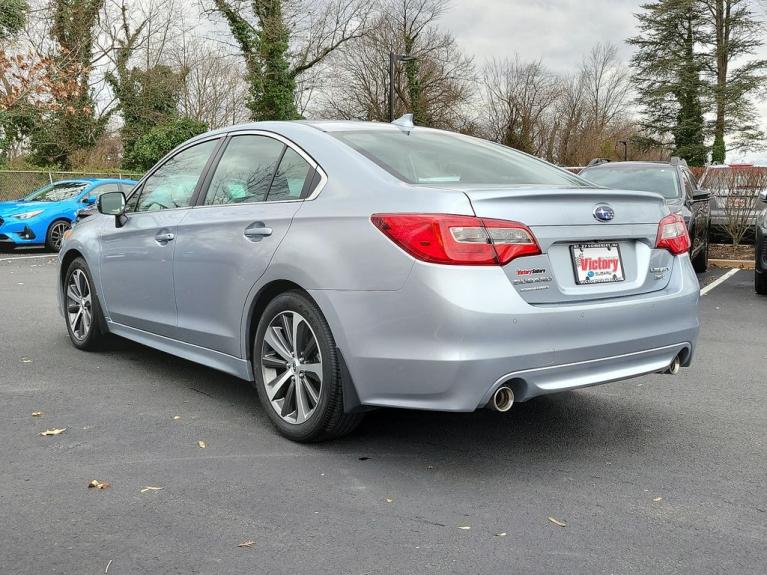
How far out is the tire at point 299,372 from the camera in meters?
3.89

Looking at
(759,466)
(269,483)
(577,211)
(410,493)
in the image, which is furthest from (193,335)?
(759,466)

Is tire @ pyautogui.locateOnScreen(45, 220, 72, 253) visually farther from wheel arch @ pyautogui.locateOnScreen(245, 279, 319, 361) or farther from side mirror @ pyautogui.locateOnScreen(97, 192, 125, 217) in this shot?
wheel arch @ pyautogui.locateOnScreen(245, 279, 319, 361)

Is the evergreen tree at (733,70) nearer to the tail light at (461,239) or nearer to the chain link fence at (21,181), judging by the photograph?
the chain link fence at (21,181)

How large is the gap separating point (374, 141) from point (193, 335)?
5.15 ft

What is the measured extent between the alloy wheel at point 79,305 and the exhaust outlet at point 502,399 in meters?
3.76

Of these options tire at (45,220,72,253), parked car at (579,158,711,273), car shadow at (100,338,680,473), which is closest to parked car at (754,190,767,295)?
parked car at (579,158,711,273)

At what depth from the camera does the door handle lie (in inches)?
167

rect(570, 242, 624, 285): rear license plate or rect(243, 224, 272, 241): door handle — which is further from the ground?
rect(243, 224, 272, 241): door handle

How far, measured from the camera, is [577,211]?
3.79 metres

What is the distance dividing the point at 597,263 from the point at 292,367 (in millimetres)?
1538

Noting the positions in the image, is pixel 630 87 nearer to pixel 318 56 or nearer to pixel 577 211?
pixel 318 56

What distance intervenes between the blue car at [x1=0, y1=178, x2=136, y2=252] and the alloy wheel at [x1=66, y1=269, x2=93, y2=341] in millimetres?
10004

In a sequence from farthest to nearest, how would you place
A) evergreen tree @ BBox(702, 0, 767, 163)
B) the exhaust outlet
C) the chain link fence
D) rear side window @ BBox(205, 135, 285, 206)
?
evergreen tree @ BBox(702, 0, 767, 163) → the chain link fence → rear side window @ BBox(205, 135, 285, 206) → the exhaust outlet

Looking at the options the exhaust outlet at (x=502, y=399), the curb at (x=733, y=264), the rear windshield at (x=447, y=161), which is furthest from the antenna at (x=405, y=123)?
the curb at (x=733, y=264)
